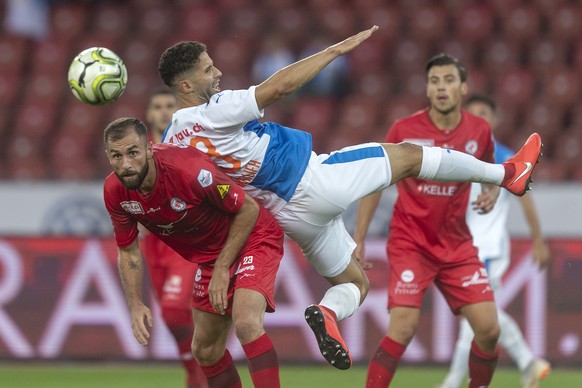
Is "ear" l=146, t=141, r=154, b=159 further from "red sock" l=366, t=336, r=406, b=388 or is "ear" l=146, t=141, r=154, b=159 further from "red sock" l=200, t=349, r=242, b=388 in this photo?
"red sock" l=366, t=336, r=406, b=388

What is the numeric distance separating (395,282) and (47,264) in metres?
3.91

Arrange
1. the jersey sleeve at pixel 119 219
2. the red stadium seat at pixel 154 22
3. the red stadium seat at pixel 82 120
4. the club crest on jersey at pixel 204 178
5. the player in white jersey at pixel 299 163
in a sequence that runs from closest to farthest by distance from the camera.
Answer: the club crest on jersey at pixel 204 178
the jersey sleeve at pixel 119 219
the player in white jersey at pixel 299 163
the red stadium seat at pixel 82 120
the red stadium seat at pixel 154 22

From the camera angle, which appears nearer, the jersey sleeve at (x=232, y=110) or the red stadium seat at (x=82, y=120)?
the jersey sleeve at (x=232, y=110)

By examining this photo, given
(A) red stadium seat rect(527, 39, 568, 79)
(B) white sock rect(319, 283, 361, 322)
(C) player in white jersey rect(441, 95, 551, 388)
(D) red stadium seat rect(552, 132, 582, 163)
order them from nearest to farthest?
(B) white sock rect(319, 283, 361, 322), (C) player in white jersey rect(441, 95, 551, 388), (D) red stadium seat rect(552, 132, 582, 163), (A) red stadium seat rect(527, 39, 568, 79)

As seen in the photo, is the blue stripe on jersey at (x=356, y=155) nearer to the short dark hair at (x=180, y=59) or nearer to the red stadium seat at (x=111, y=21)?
the short dark hair at (x=180, y=59)

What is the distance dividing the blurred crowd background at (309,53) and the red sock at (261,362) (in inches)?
248

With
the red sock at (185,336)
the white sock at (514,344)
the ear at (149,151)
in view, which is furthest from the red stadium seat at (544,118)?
the ear at (149,151)

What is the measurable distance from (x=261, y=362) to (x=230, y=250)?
0.62 m

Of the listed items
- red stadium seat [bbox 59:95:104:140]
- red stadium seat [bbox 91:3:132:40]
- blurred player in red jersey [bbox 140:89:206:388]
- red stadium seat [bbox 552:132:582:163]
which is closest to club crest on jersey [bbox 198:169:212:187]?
→ blurred player in red jersey [bbox 140:89:206:388]

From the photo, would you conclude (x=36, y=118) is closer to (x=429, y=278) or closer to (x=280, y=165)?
(x=429, y=278)

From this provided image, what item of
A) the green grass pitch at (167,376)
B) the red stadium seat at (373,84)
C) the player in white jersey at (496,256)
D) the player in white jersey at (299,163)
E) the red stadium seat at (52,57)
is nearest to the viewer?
the player in white jersey at (299,163)

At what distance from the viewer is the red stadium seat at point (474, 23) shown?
45.8 feet

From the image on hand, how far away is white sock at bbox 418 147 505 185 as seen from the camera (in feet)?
21.8

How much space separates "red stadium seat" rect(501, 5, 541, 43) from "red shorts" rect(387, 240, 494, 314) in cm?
702
